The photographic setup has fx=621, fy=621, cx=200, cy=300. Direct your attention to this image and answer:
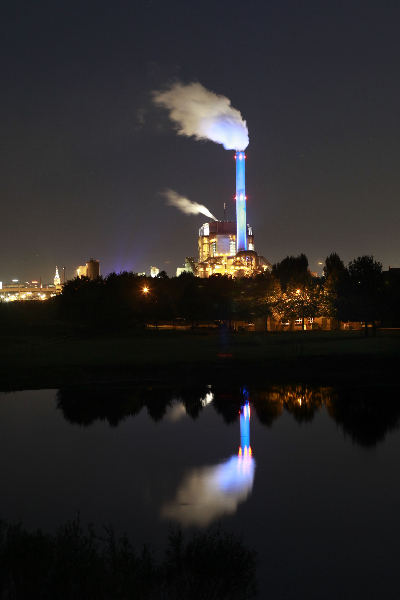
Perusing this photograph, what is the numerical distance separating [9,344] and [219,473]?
160ft

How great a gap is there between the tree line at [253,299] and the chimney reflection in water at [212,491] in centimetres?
5355

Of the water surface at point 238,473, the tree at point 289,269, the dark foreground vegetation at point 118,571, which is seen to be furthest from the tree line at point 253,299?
the dark foreground vegetation at point 118,571

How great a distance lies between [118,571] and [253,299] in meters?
86.1

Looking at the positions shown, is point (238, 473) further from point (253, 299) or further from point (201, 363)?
point (253, 299)

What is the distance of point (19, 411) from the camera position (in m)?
32.6

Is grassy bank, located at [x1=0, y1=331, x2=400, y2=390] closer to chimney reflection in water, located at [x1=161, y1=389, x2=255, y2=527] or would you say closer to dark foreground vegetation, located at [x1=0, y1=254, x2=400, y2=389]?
dark foreground vegetation, located at [x1=0, y1=254, x2=400, y2=389]

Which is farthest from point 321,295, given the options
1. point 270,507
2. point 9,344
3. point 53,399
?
point 270,507

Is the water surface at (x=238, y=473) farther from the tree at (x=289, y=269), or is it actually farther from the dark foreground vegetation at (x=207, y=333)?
the tree at (x=289, y=269)

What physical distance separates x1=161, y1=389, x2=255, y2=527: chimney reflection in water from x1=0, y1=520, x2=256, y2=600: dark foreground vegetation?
3.31 metres

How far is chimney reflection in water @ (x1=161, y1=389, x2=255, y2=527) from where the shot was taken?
16.5 m

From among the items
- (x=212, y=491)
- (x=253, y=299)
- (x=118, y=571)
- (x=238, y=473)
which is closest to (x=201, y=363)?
(x=238, y=473)

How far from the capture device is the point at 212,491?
1859 cm

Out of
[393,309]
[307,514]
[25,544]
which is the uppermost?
[393,309]

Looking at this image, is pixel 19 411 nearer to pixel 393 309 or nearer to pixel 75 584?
pixel 75 584
